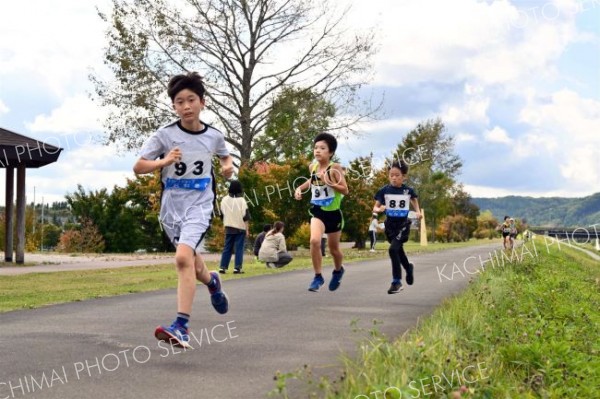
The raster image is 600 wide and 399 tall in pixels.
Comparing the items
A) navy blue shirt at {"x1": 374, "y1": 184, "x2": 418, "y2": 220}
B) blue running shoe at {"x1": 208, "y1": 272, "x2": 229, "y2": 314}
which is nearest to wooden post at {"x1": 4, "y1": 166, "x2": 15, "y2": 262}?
navy blue shirt at {"x1": 374, "y1": 184, "x2": 418, "y2": 220}

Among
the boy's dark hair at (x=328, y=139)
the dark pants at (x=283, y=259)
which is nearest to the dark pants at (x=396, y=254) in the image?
the boy's dark hair at (x=328, y=139)

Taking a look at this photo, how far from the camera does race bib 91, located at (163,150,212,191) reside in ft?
20.1

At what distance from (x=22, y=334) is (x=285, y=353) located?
2.75 metres

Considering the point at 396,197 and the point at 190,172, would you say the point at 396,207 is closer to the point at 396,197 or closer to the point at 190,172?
the point at 396,197

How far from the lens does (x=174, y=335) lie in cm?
572

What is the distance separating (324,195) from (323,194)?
18 millimetres

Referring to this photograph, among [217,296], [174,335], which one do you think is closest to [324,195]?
[217,296]

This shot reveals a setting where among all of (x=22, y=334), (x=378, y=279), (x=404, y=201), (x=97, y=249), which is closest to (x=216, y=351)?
(x=22, y=334)

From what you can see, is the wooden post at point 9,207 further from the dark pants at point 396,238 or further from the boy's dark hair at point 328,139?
the boy's dark hair at point 328,139

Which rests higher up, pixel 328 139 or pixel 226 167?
pixel 328 139

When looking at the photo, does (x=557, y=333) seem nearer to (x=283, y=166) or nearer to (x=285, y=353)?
(x=285, y=353)

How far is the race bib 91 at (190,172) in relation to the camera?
20.1 feet

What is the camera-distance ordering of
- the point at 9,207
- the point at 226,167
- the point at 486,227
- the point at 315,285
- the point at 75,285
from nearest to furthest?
the point at 226,167 → the point at 315,285 → the point at 75,285 → the point at 9,207 → the point at 486,227

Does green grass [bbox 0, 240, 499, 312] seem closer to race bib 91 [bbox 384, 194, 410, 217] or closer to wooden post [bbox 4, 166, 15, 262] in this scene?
race bib 91 [bbox 384, 194, 410, 217]
